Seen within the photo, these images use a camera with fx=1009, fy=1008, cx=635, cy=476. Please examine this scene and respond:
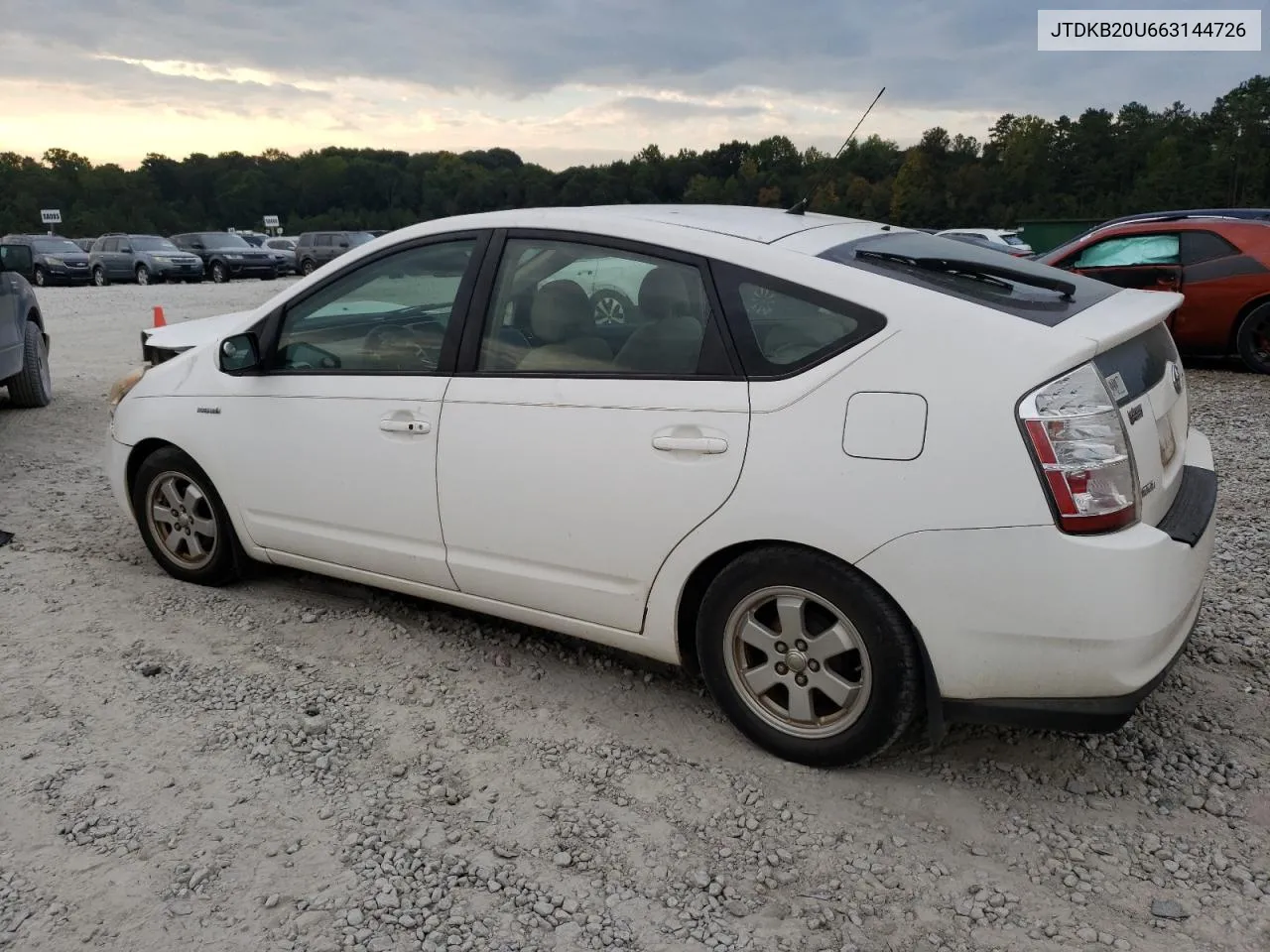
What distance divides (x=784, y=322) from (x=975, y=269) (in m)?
0.68

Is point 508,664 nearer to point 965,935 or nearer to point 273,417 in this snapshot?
point 273,417

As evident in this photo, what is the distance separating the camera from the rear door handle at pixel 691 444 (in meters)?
2.85

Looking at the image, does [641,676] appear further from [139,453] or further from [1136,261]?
[1136,261]

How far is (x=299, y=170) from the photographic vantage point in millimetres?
88375

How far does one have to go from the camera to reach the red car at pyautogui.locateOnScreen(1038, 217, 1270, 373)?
9.56m

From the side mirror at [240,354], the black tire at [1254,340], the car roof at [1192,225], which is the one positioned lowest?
the black tire at [1254,340]

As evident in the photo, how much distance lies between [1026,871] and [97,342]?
15.1 meters

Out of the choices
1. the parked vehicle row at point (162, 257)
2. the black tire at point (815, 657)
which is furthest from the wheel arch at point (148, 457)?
the parked vehicle row at point (162, 257)

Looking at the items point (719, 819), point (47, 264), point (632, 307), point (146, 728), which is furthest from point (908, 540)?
point (47, 264)

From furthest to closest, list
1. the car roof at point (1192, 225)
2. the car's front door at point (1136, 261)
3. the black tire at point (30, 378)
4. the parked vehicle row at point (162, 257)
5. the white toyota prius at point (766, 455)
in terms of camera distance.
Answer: the parked vehicle row at point (162, 257)
the car's front door at point (1136, 261)
the car roof at point (1192, 225)
the black tire at point (30, 378)
the white toyota prius at point (766, 455)

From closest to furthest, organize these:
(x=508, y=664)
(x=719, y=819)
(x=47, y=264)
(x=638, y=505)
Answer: (x=719, y=819)
(x=638, y=505)
(x=508, y=664)
(x=47, y=264)

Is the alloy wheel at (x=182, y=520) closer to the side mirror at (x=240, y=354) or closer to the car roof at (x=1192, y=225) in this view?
the side mirror at (x=240, y=354)

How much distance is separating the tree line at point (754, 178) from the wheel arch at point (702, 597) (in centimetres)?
167

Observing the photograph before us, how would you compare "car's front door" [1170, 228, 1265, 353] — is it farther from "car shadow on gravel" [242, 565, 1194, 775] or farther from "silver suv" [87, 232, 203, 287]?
"silver suv" [87, 232, 203, 287]
